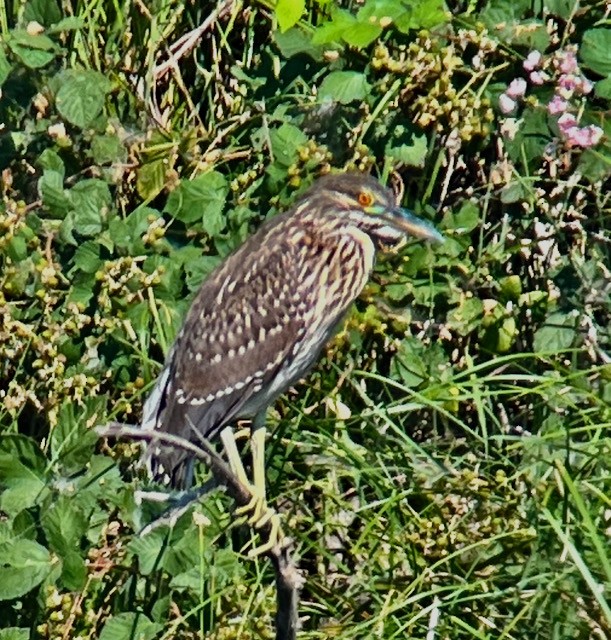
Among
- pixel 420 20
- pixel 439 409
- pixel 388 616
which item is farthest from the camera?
pixel 420 20

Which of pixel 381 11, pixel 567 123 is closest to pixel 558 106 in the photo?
pixel 567 123

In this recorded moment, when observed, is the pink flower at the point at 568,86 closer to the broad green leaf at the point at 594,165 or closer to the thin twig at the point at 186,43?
the broad green leaf at the point at 594,165

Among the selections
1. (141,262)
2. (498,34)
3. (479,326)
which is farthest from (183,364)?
(498,34)

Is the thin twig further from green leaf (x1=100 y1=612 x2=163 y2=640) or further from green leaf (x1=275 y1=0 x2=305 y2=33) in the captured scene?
green leaf (x1=100 y1=612 x2=163 y2=640)

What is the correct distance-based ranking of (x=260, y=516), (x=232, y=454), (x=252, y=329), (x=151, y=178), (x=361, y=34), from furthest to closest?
(x=151, y=178)
(x=361, y=34)
(x=252, y=329)
(x=232, y=454)
(x=260, y=516)

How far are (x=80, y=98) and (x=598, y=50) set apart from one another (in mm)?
1361

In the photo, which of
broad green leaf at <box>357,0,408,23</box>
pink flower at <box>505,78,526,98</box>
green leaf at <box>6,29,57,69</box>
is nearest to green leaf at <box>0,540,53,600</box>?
green leaf at <box>6,29,57,69</box>

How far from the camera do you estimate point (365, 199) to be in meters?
4.47

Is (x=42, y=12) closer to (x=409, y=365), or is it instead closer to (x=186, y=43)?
(x=186, y=43)

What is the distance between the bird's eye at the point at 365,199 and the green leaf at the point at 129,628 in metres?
1.13

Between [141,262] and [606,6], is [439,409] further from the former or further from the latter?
[606,6]

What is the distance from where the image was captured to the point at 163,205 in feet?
16.5

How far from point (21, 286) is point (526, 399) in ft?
4.39

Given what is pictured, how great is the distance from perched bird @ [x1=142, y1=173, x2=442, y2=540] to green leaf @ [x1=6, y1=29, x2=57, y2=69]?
2.64 feet
